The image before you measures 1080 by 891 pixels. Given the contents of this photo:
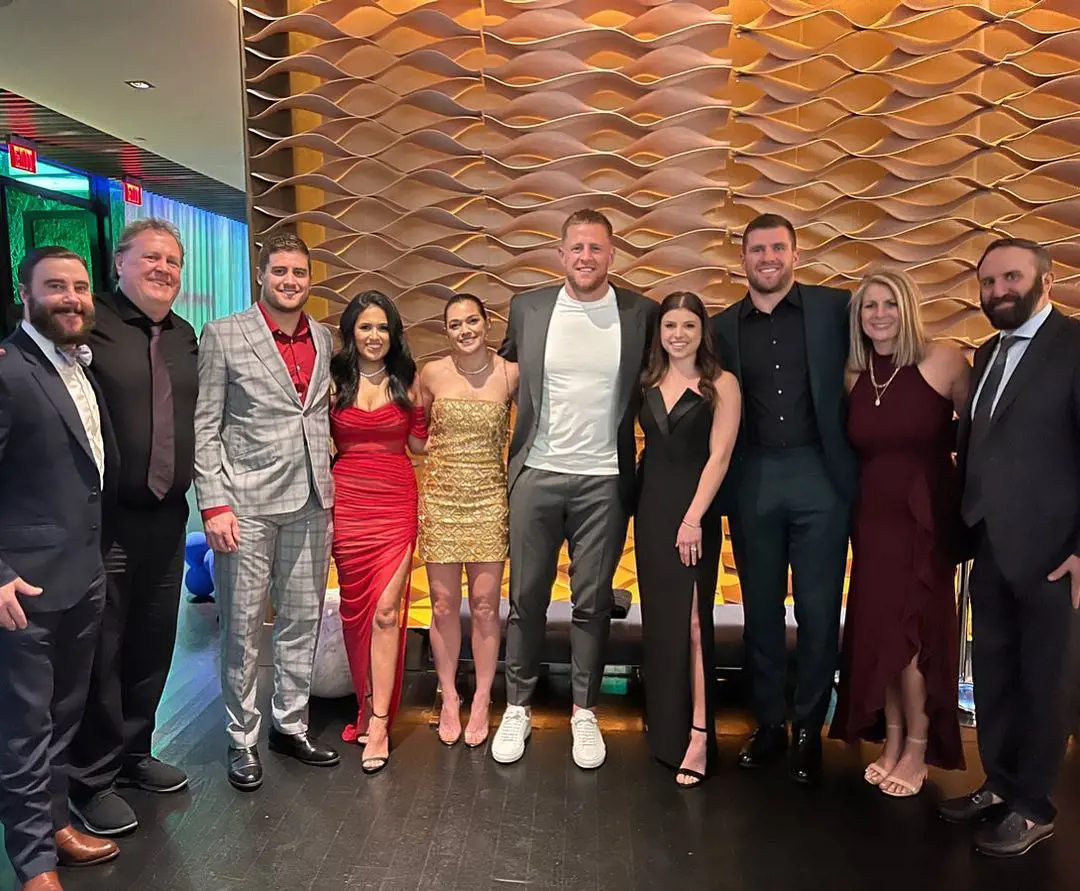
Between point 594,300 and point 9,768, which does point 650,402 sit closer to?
point 594,300

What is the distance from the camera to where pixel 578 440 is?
2.96m

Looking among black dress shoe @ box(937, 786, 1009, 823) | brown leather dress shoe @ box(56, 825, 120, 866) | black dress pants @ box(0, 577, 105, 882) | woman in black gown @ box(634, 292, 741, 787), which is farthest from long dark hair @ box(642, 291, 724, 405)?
brown leather dress shoe @ box(56, 825, 120, 866)

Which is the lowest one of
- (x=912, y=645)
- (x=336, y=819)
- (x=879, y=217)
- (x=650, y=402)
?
(x=336, y=819)

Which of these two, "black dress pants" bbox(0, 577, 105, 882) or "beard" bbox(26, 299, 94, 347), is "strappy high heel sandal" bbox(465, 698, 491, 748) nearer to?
"black dress pants" bbox(0, 577, 105, 882)

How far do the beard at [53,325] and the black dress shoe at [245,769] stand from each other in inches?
59.3

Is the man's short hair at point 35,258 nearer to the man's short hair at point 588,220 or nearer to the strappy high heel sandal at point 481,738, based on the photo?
the man's short hair at point 588,220

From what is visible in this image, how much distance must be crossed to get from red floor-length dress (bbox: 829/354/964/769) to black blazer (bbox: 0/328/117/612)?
234 centimetres

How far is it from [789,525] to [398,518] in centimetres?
139

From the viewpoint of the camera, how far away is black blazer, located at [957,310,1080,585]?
Result: 2.39 metres

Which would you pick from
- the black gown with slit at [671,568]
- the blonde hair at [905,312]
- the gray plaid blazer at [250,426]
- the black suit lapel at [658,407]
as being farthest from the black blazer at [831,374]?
the gray plaid blazer at [250,426]

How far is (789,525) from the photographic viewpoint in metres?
2.88

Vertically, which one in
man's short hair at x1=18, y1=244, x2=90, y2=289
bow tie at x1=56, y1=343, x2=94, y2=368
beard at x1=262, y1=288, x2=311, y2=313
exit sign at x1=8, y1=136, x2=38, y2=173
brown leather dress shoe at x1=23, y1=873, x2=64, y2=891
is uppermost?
exit sign at x1=8, y1=136, x2=38, y2=173

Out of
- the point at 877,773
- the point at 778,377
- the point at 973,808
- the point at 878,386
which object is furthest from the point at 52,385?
the point at 973,808

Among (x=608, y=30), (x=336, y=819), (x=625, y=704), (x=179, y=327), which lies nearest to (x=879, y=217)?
(x=608, y=30)
